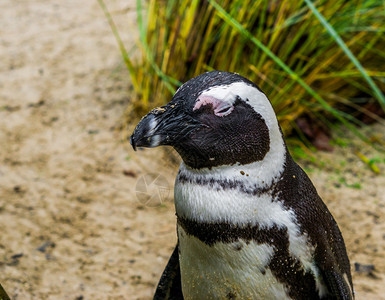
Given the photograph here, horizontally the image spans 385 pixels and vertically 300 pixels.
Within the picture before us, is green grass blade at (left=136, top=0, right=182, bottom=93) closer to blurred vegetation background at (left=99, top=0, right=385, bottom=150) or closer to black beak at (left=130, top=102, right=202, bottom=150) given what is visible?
blurred vegetation background at (left=99, top=0, right=385, bottom=150)

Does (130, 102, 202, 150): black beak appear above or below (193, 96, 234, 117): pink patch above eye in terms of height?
below

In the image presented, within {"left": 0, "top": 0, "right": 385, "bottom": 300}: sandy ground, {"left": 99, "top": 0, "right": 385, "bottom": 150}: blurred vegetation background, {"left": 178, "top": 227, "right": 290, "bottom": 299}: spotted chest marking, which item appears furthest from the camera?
{"left": 99, "top": 0, "right": 385, "bottom": 150}: blurred vegetation background

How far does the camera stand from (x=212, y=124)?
130 cm

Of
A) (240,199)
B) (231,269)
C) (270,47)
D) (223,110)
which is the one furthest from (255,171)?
(270,47)

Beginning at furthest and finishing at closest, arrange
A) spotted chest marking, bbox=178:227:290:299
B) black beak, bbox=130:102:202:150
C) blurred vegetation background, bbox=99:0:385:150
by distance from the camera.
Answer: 1. blurred vegetation background, bbox=99:0:385:150
2. spotted chest marking, bbox=178:227:290:299
3. black beak, bbox=130:102:202:150

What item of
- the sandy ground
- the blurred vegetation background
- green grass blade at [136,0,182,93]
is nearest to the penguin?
the sandy ground

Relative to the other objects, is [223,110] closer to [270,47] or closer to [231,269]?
[231,269]

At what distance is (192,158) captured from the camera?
1334 millimetres

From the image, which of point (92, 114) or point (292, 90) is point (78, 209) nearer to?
point (92, 114)

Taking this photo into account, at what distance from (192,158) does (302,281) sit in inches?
20.5

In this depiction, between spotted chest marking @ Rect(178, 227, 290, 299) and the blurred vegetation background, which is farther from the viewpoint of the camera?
the blurred vegetation background

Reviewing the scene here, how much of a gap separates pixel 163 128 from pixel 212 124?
0.43 feet

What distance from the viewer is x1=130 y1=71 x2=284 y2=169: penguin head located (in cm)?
128

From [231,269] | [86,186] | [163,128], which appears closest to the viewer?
[163,128]
